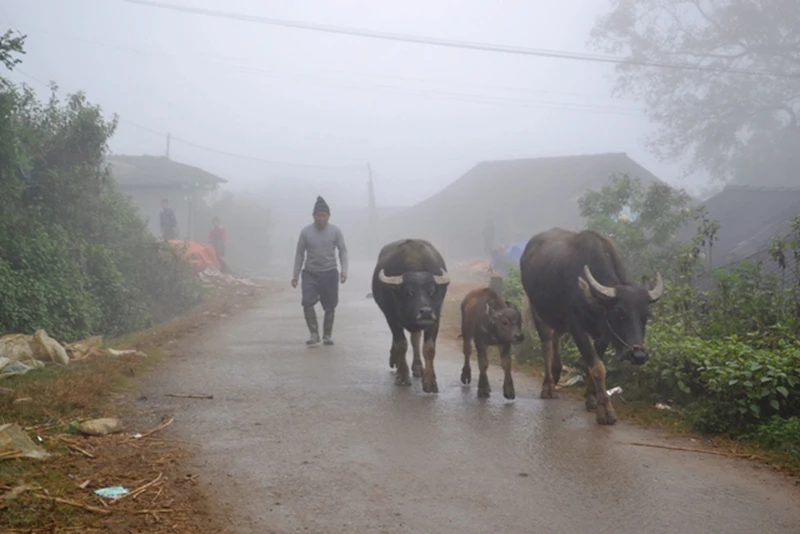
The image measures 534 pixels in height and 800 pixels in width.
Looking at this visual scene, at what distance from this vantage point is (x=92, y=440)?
571cm

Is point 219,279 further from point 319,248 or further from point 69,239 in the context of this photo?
point 319,248

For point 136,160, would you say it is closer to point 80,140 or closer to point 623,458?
point 80,140

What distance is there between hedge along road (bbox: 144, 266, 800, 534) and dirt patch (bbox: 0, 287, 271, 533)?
233mm

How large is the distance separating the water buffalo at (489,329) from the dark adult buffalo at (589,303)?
1.43ft

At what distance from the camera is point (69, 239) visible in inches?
547

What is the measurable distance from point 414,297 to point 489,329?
0.88m

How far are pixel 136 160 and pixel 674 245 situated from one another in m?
31.3

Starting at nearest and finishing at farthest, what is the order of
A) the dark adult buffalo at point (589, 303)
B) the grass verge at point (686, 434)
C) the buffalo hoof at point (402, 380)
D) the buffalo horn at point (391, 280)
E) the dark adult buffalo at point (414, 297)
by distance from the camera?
1. the grass verge at point (686, 434)
2. the dark adult buffalo at point (589, 303)
3. the dark adult buffalo at point (414, 297)
4. the buffalo horn at point (391, 280)
5. the buffalo hoof at point (402, 380)

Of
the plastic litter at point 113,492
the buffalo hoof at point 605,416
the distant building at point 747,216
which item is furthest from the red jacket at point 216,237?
the plastic litter at point 113,492

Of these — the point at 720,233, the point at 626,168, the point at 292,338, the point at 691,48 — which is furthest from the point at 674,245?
the point at 691,48

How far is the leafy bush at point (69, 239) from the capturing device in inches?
455

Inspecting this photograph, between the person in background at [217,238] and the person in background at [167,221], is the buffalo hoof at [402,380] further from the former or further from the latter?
the person in background at [217,238]

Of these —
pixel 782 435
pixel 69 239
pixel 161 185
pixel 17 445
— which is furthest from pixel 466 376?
pixel 161 185

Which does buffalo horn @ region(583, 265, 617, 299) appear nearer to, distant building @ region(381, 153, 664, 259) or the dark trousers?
the dark trousers
